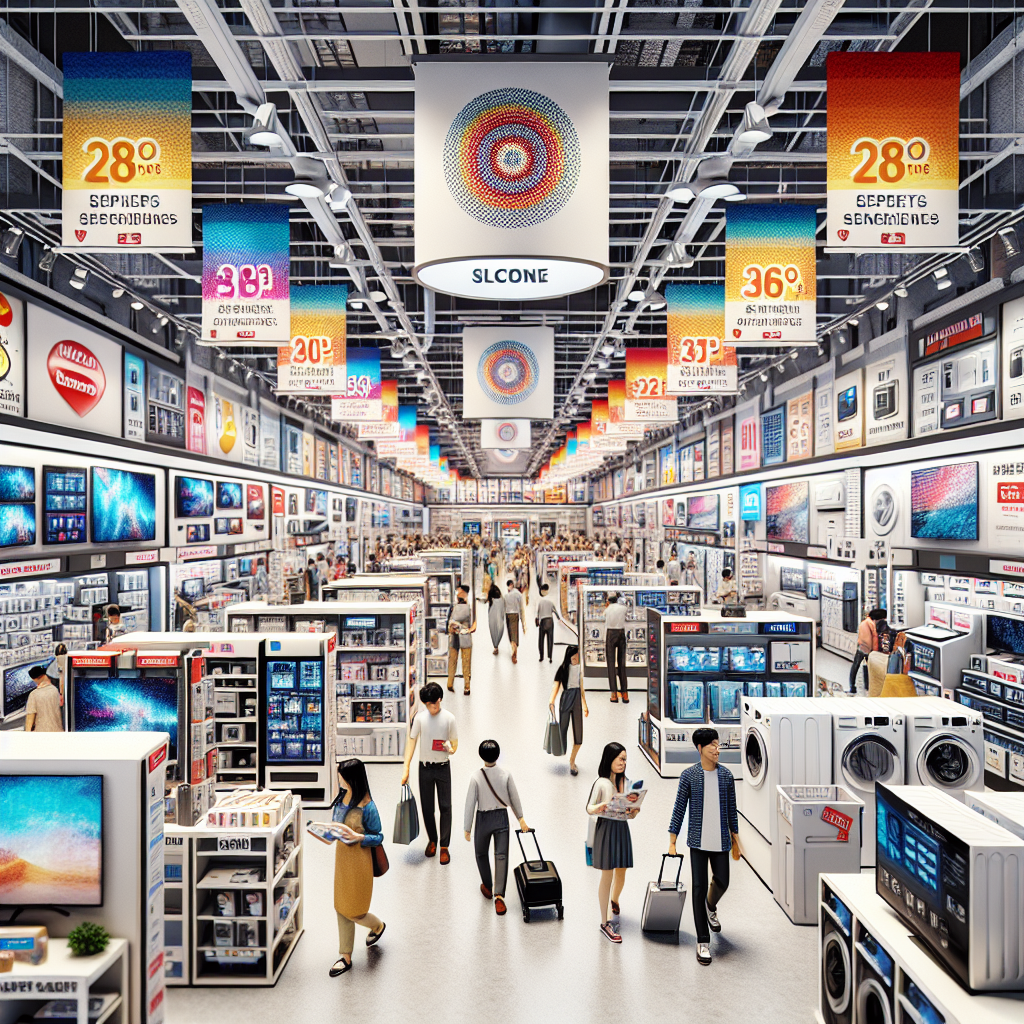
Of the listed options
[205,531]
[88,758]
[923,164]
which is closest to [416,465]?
[205,531]

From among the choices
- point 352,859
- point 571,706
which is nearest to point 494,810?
point 352,859

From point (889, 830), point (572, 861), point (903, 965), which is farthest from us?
point (572, 861)

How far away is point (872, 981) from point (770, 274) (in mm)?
7048

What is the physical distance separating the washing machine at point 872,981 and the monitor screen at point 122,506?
12442mm

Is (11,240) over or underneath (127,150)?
over

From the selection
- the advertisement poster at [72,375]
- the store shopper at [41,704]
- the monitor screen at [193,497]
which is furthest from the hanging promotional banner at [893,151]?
the monitor screen at [193,497]

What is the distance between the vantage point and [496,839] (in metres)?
6.03

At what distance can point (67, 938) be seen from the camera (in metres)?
3.62

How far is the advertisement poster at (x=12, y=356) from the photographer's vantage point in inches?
408

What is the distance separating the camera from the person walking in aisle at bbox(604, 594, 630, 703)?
12.6m

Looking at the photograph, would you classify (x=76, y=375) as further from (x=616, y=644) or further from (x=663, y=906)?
(x=663, y=906)

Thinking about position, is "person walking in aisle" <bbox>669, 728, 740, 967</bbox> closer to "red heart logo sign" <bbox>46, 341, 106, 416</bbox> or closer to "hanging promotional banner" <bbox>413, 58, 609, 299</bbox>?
"hanging promotional banner" <bbox>413, 58, 609, 299</bbox>

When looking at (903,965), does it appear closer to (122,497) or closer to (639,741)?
(639,741)

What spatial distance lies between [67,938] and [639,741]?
25.6 ft
